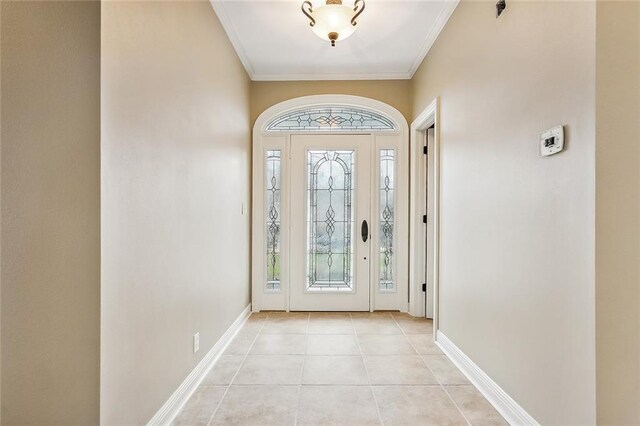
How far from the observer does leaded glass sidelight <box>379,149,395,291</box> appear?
415 cm

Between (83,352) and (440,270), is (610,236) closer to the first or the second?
(440,270)

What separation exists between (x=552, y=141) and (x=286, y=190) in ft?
9.55

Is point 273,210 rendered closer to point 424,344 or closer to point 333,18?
point 424,344

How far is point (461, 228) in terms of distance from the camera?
261 centimetres

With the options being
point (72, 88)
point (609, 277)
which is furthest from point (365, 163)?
point (72, 88)

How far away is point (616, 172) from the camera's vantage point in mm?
1338

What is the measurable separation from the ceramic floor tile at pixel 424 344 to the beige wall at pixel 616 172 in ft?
5.60

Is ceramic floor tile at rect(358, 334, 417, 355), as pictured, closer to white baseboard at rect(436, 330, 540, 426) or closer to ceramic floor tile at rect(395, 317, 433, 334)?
ceramic floor tile at rect(395, 317, 433, 334)

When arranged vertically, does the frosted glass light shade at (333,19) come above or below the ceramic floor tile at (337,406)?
above

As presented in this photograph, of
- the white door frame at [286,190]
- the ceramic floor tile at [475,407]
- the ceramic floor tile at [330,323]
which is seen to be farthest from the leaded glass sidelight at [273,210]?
the ceramic floor tile at [475,407]

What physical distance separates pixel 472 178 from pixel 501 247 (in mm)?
594

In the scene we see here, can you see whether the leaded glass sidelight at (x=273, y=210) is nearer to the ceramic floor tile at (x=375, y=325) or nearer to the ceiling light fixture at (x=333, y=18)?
the ceramic floor tile at (x=375, y=325)

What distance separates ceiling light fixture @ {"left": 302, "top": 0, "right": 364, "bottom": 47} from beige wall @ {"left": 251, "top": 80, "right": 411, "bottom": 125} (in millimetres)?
1527

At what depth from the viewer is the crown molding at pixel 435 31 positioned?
8.99ft
